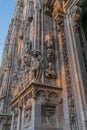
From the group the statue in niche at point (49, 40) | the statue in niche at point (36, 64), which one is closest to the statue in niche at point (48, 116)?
the statue in niche at point (36, 64)

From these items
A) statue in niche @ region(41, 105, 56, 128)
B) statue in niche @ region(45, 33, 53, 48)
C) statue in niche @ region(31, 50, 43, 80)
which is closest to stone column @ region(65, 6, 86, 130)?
statue in niche @ region(45, 33, 53, 48)

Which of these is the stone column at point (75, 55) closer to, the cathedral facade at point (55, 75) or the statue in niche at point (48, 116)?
the cathedral facade at point (55, 75)

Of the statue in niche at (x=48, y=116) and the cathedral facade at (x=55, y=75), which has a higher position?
the cathedral facade at (x=55, y=75)

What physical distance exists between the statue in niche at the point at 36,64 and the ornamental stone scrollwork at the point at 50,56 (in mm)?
284

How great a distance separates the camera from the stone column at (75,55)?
4.91 m

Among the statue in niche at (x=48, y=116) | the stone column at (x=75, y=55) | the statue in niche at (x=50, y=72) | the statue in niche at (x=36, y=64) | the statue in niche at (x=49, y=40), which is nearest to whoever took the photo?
the stone column at (x=75, y=55)

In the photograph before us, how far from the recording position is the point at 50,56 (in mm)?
6449

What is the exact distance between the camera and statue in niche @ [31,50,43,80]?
19.0 feet

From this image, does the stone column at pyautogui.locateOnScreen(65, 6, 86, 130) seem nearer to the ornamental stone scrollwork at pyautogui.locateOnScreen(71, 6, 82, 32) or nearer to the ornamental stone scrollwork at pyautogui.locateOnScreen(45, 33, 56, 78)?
the ornamental stone scrollwork at pyautogui.locateOnScreen(71, 6, 82, 32)

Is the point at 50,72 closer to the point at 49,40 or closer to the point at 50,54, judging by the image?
the point at 50,54

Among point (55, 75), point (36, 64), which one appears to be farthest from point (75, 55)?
point (36, 64)

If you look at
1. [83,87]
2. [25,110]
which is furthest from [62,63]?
[25,110]

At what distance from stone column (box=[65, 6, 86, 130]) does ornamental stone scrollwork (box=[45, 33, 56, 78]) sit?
63 centimetres

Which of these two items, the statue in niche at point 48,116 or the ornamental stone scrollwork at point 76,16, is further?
the ornamental stone scrollwork at point 76,16
